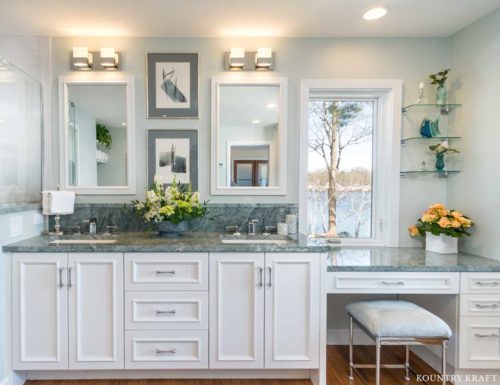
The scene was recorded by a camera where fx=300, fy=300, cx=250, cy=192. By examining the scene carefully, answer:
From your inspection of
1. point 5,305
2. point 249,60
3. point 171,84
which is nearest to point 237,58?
point 249,60

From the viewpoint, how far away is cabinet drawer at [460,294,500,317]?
1.93 meters

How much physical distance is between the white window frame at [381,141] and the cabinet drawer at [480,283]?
0.64 m

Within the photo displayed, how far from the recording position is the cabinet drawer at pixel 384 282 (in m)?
1.98

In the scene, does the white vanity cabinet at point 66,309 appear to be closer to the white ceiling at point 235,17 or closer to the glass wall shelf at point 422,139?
the white ceiling at point 235,17

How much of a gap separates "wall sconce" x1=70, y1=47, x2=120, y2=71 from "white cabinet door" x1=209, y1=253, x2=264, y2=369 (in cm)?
175

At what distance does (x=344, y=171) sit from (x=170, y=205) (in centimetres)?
153

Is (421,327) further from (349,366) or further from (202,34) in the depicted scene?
(202,34)

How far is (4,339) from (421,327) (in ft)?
8.38

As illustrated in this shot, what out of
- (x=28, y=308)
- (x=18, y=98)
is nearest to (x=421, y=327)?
(x=28, y=308)

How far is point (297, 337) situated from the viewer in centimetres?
195

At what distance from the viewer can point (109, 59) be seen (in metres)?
2.38

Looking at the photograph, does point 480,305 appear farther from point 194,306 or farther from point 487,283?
point 194,306

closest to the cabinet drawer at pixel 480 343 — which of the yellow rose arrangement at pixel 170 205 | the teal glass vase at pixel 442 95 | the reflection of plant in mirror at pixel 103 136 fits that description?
the teal glass vase at pixel 442 95

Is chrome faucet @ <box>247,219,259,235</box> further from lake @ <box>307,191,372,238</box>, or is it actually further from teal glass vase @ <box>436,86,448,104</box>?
teal glass vase @ <box>436,86,448,104</box>
